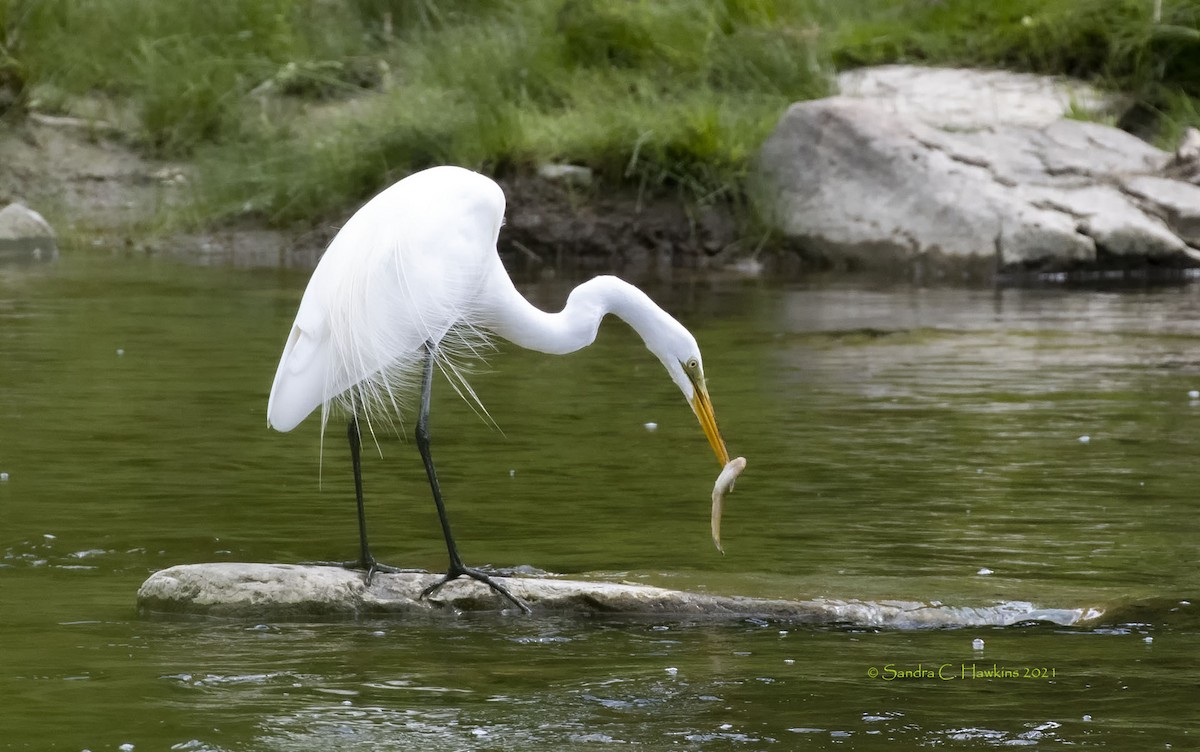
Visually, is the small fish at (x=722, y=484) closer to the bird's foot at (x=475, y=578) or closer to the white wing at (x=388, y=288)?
the bird's foot at (x=475, y=578)

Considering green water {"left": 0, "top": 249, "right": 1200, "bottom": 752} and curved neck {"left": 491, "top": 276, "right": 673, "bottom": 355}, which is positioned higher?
curved neck {"left": 491, "top": 276, "right": 673, "bottom": 355}

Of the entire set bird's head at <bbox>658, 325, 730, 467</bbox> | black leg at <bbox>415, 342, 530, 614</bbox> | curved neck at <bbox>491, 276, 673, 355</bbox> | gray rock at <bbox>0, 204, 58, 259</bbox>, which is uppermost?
curved neck at <bbox>491, 276, 673, 355</bbox>

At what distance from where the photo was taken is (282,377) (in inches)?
216

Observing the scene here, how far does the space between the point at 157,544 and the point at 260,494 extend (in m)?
0.87

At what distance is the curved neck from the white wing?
6.0 inches

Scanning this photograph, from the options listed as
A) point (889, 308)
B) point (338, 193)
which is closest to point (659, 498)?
point (889, 308)

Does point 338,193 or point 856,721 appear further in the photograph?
point 338,193

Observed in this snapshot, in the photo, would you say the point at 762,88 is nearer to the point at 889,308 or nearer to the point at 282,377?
the point at 889,308

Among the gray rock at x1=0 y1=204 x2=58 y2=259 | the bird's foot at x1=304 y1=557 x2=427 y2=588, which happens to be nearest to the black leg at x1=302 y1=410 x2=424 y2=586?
the bird's foot at x1=304 y1=557 x2=427 y2=588

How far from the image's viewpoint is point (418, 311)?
18.1 feet

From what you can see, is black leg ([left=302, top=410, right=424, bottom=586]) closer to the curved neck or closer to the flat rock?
the flat rock

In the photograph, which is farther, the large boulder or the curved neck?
the large boulder

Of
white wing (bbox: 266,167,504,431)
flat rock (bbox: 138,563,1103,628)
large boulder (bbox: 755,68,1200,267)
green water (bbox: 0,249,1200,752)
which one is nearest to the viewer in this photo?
green water (bbox: 0,249,1200,752)

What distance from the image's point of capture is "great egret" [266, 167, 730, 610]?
5449mm
